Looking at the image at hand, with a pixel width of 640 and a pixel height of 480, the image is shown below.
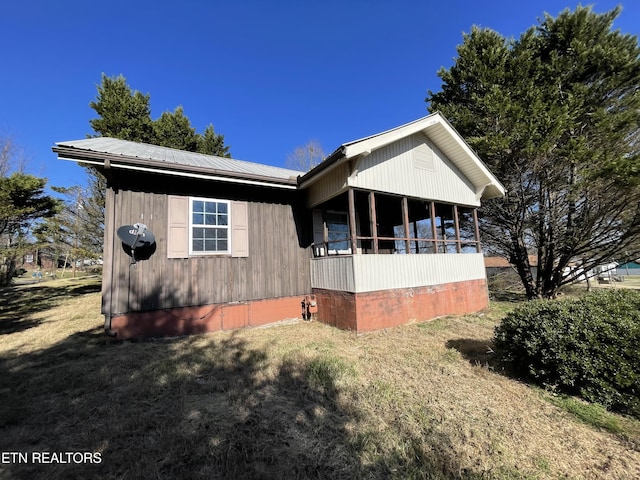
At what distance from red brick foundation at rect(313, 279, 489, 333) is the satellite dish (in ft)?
14.2

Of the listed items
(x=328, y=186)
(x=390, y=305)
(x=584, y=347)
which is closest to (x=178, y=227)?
(x=328, y=186)

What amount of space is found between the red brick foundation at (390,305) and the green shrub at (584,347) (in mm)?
2907

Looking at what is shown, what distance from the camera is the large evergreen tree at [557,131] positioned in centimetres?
1040

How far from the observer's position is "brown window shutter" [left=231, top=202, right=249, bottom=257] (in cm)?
733

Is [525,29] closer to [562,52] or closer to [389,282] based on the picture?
[562,52]

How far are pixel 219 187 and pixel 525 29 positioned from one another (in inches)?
586

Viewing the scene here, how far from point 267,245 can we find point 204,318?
2423 millimetres

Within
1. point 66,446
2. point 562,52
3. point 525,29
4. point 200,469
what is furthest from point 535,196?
point 66,446

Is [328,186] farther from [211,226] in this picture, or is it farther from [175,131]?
[175,131]

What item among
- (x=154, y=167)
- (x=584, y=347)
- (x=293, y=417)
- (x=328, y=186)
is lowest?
(x=293, y=417)

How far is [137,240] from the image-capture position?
236 inches

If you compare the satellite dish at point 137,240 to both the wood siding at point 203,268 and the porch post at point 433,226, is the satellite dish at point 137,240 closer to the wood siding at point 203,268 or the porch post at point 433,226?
the wood siding at point 203,268

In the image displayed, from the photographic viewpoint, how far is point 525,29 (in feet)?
40.3

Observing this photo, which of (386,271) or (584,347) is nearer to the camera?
(584,347)
